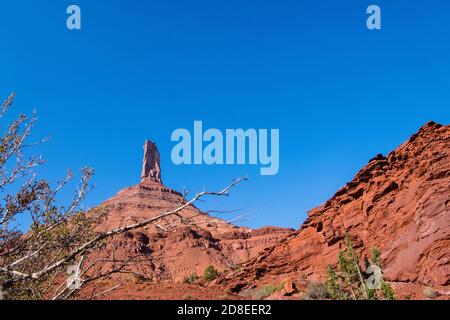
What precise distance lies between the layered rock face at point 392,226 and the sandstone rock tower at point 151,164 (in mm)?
133773

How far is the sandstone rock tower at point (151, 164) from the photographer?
179600 mm

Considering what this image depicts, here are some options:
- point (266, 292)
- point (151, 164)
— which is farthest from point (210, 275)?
point (151, 164)

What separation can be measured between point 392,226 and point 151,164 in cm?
15392

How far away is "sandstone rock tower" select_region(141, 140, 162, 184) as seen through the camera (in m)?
180

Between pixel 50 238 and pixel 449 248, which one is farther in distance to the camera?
pixel 449 248

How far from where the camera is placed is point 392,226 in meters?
38.2

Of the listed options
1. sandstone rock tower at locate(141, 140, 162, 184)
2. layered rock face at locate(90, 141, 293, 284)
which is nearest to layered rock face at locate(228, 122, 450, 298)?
layered rock face at locate(90, 141, 293, 284)

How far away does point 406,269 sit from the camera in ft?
103

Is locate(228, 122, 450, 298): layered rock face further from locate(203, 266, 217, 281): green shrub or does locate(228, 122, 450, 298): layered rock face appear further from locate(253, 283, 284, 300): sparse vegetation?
locate(203, 266, 217, 281): green shrub

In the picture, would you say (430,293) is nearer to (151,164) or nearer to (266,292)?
(266,292)

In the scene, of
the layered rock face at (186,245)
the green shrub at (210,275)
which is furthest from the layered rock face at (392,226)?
the layered rock face at (186,245)
